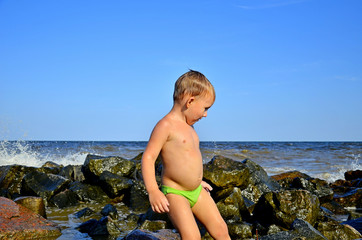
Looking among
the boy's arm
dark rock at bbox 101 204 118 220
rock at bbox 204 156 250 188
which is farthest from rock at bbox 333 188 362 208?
the boy's arm

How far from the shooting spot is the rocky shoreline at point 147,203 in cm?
503

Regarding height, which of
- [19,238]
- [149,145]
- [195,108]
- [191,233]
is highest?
[195,108]

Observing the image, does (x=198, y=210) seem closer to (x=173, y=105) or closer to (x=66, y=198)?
(x=173, y=105)

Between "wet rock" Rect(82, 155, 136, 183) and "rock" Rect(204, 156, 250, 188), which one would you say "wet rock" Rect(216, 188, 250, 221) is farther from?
"wet rock" Rect(82, 155, 136, 183)

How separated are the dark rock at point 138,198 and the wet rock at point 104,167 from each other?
1.12 metres

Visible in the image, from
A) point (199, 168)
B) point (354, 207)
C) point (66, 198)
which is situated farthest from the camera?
point (354, 207)

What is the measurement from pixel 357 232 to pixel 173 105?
3682 millimetres

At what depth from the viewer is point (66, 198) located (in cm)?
730

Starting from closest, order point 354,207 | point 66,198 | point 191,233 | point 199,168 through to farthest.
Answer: point 191,233
point 199,168
point 66,198
point 354,207

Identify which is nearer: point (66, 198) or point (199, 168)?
point (199, 168)

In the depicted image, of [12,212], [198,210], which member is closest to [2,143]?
[12,212]

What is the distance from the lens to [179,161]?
311 cm

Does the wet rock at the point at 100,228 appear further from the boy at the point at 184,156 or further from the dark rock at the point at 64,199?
the boy at the point at 184,156

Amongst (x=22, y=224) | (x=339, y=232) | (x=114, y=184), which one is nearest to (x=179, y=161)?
(x=22, y=224)
